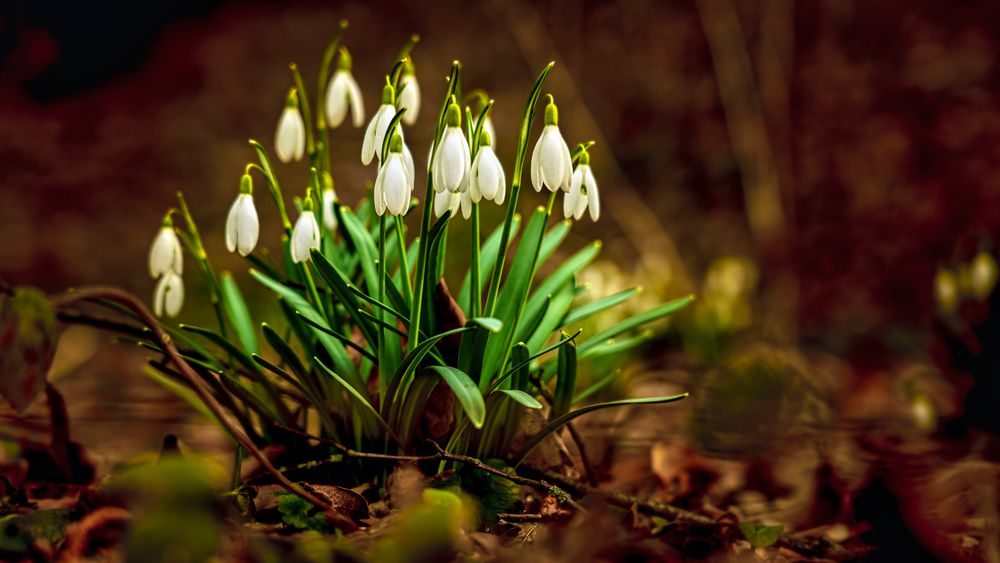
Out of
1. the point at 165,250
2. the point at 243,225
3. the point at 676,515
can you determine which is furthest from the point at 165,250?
the point at 676,515

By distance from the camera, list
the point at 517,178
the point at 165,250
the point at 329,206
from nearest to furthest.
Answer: the point at 517,178 < the point at 165,250 < the point at 329,206

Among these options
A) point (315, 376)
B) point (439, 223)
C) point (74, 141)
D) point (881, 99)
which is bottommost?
point (315, 376)

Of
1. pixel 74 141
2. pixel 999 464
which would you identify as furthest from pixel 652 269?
pixel 74 141

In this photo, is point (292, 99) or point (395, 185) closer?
point (395, 185)

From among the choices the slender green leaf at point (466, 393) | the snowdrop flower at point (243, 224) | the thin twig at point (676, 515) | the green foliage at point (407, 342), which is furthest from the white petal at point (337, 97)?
the thin twig at point (676, 515)

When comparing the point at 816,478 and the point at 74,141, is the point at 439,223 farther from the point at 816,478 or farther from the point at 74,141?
the point at 74,141

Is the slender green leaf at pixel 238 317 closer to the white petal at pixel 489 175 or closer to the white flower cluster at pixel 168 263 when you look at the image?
the white flower cluster at pixel 168 263

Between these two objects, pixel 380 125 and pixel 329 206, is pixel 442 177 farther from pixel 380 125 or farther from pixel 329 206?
pixel 329 206
